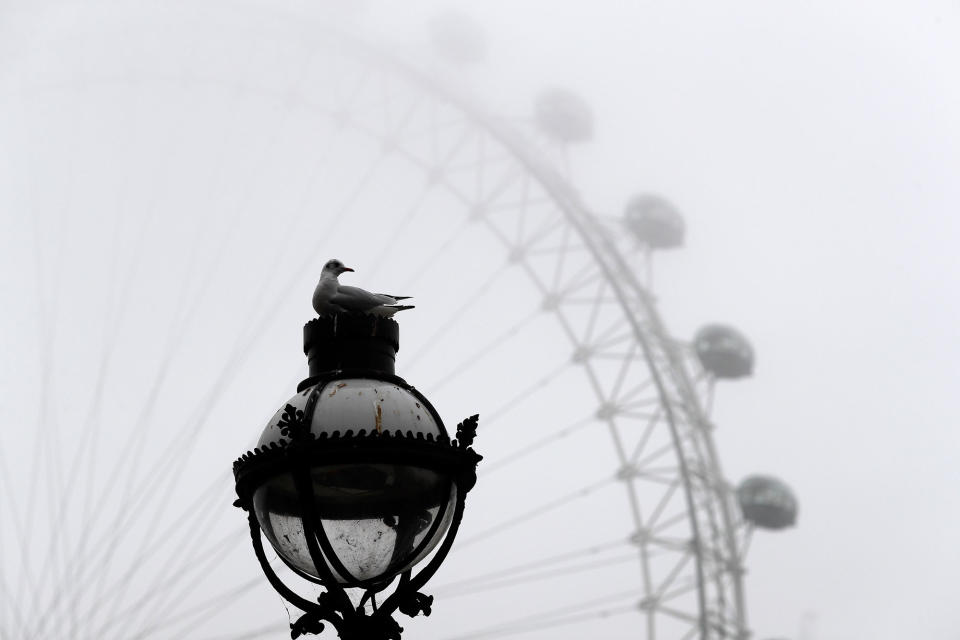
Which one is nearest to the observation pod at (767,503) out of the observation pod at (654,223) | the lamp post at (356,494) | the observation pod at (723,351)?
the observation pod at (723,351)

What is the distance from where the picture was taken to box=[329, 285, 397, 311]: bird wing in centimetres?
423

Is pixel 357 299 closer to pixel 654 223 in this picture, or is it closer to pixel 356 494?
pixel 356 494

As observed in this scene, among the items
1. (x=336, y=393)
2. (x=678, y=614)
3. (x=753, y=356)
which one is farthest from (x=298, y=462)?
(x=753, y=356)

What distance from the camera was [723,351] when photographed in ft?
83.1

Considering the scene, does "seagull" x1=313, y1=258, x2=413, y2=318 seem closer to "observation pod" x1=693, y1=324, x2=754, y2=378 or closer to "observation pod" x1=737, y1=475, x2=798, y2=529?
"observation pod" x1=737, y1=475, x2=798, y2=529

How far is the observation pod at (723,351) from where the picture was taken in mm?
25359

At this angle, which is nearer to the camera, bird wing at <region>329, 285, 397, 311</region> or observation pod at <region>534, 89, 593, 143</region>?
bird wing at <region>329, 285, 397, 311</region>

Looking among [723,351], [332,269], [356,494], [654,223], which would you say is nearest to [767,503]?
[723,351]

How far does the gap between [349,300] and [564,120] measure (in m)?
23.7

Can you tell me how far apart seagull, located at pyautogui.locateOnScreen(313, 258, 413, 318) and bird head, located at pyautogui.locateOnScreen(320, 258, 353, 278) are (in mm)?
74

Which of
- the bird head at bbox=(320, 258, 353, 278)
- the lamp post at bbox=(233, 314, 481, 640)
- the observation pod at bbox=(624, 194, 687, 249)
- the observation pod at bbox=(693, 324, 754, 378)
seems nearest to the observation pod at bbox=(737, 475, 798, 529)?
the observation pod at bbox=(693, 324, 754, 378)

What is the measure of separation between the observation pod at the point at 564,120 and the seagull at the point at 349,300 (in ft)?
76.8

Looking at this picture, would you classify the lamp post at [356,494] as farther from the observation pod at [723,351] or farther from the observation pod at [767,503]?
the observation pod at [723,351]

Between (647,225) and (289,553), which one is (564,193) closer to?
(647,225)
